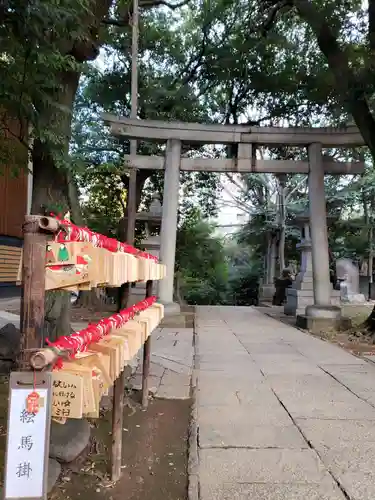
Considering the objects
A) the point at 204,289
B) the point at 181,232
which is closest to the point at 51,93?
the point at 181,232

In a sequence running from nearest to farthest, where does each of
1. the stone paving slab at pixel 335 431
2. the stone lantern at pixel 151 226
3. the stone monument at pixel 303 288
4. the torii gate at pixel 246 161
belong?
the stone paving slab at pixel 335 431
the torii gate at pixel 246 161
the stone lantern at pixel 151 226
the stone monument at pixel 303 288

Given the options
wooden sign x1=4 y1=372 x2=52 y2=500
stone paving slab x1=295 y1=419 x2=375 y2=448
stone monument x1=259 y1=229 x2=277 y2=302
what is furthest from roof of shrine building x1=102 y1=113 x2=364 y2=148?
stone monument x1=259 y1=229 x2=277 y2=302

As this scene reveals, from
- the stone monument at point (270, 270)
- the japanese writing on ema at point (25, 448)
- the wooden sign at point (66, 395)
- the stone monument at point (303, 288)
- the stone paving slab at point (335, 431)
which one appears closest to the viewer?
the japanese writing on ema at point (25, 448)

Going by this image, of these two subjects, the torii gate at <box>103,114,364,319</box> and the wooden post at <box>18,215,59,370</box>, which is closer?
the wooden post at <box>18,215,59,370</box>

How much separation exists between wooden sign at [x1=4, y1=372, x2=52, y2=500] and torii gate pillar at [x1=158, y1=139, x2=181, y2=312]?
8216 millimetres

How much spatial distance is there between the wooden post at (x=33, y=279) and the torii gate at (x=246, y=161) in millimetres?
8027

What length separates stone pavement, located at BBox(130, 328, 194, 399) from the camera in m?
4.68

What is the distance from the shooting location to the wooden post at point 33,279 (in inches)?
60.6

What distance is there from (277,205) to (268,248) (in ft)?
6.74

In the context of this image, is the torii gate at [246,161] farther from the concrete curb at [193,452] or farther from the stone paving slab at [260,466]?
the stone paving slab at [260,466]

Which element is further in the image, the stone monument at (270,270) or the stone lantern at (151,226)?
the stone monument at (270,270)

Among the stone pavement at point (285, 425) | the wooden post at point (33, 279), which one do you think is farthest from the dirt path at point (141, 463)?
the wooden post at point (33, 279)

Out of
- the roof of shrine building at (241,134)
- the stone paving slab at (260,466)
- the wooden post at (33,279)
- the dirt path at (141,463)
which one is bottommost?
the dirt path at (141,463)

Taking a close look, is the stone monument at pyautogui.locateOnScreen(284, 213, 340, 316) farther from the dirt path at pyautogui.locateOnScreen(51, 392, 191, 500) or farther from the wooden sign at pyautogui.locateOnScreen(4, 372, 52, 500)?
the wooden sign at pyautogui.locateOnScreen(4, 372, 52, 500)
